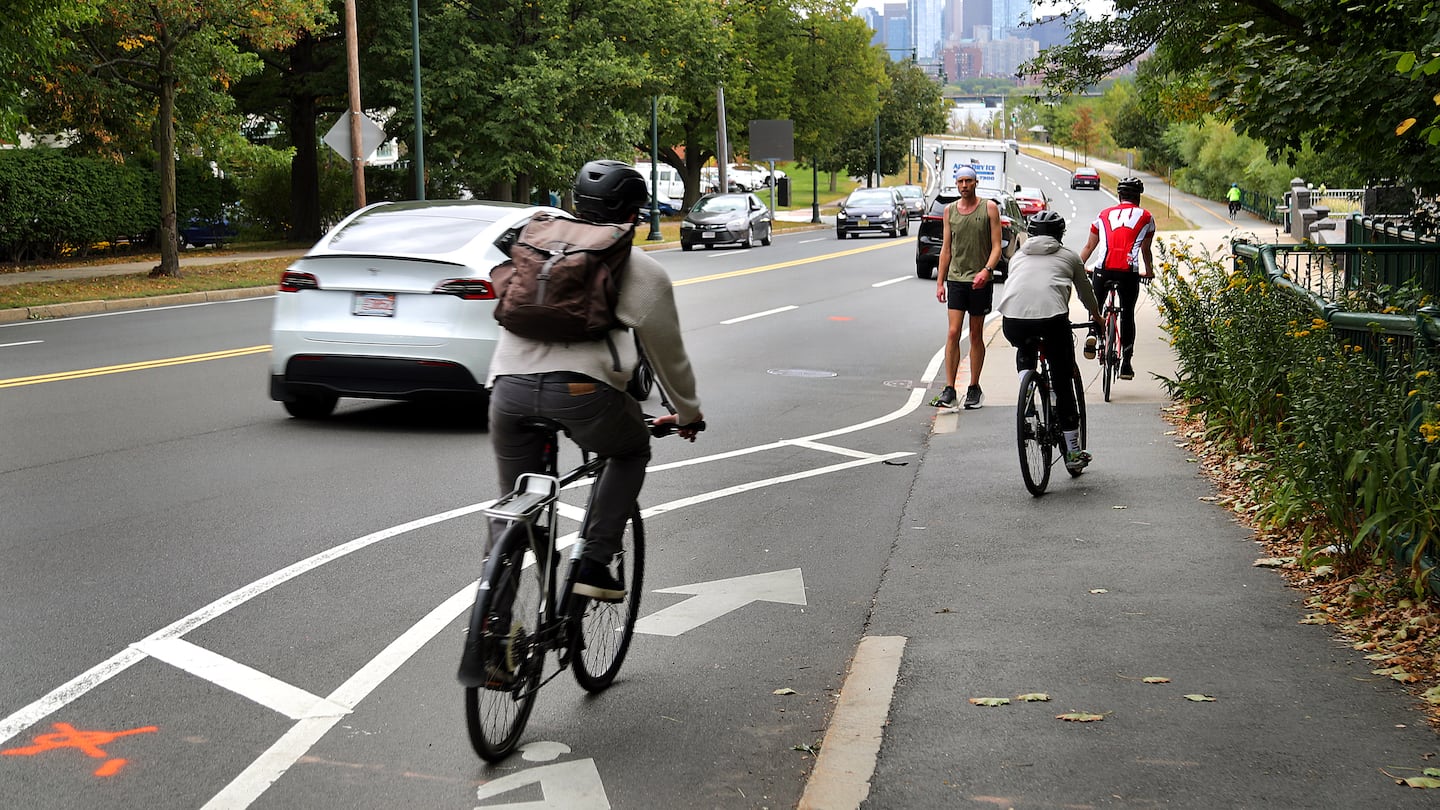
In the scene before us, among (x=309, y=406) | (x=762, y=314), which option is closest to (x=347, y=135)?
(x=762, y=314)

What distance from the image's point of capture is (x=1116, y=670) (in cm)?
538

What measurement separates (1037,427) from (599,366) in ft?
15.5

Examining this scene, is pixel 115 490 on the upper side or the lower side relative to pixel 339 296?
lower

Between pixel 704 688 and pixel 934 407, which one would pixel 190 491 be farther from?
pixel 934 407

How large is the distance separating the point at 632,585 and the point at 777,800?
51.1 inches

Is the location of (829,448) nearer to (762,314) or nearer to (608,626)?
(608,626)

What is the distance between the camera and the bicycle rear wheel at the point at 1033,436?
8.59m

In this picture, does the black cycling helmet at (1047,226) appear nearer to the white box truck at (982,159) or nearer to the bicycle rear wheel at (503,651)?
the bicycle rear wheel at (503,651)

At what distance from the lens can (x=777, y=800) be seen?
4.34 m

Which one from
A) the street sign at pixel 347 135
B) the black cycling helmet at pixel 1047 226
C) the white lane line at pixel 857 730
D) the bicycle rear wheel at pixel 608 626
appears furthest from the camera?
the street sign at pixel 347 135

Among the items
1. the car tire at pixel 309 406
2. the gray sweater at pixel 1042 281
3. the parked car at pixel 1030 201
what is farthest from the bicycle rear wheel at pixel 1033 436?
the parked car at pixel 1030 201

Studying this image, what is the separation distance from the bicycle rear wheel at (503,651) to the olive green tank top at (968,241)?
8217mm

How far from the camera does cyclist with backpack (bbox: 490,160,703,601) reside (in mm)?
4609

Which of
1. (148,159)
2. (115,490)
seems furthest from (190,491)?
(148,159)
